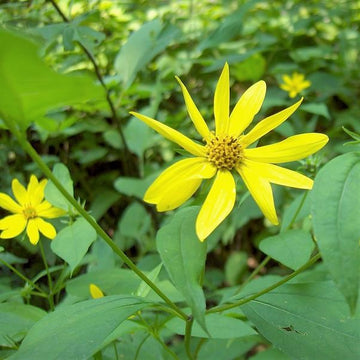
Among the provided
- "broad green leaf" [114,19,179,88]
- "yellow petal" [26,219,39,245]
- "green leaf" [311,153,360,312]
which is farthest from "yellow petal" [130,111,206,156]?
"broad green leaf" [114,19,179,88]

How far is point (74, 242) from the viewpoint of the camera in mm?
721

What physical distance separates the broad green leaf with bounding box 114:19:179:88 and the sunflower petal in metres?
0.66

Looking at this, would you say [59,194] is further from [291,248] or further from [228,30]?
[228,30]

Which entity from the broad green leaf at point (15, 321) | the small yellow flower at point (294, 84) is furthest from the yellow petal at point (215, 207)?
the small yellow flower at point (294, 84)

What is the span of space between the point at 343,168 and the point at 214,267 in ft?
4.50

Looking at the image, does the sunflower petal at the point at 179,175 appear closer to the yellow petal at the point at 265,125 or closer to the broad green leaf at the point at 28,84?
the yellow petal at the point at 265,125

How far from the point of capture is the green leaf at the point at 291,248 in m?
0.71

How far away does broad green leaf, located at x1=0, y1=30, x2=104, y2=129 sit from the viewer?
343 millimetres

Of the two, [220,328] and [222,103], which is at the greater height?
[222,103]

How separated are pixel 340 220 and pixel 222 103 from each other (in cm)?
30

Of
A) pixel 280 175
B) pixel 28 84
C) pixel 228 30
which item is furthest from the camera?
pixel 228 30

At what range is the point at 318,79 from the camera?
6.24 ft

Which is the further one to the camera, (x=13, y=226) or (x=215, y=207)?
(x=13, y=226)

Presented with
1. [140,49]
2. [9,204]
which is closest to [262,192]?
[9,204]
